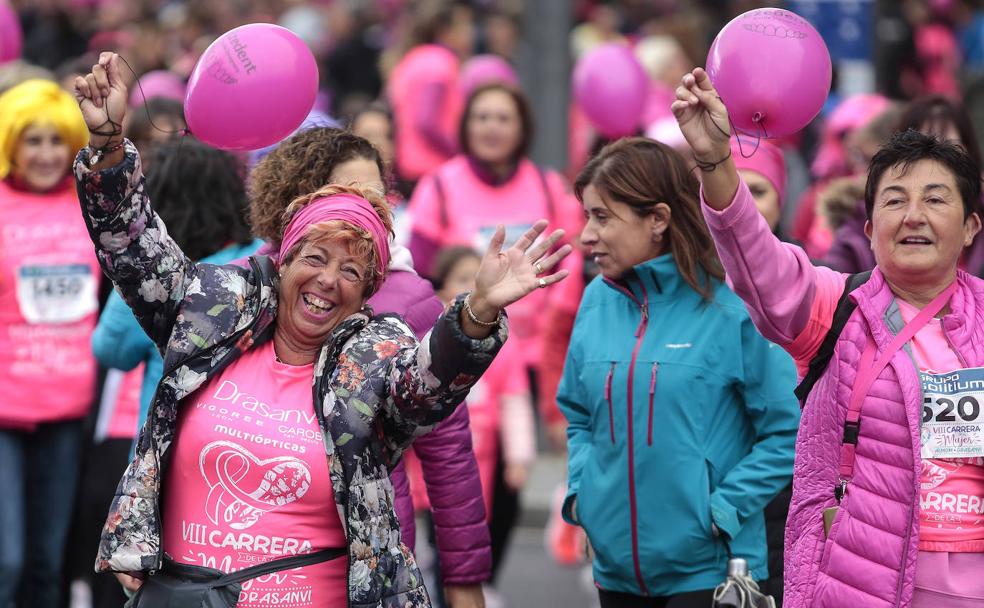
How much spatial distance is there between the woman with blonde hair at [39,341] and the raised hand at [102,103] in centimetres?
254

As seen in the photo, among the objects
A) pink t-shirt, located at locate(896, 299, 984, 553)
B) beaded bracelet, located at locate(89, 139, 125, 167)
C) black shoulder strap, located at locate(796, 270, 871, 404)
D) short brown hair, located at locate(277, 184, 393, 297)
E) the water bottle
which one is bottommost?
the water bottle

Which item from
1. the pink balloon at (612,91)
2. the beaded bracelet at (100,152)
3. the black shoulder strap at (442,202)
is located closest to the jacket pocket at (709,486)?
the beaded bracelet at (100,152)

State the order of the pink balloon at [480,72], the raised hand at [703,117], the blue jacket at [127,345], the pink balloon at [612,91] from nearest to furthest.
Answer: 1. the raised hand at [703,117]
2. the blue jacket at [127,345]
3. the pink balloon at [612,91]
4. the pink balloon at [480,72]

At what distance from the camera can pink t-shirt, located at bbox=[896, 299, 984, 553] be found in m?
3.74

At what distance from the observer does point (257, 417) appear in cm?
377

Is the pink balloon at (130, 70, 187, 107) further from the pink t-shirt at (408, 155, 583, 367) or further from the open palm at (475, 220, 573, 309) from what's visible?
the open palm at (475, 220, 573, 309)

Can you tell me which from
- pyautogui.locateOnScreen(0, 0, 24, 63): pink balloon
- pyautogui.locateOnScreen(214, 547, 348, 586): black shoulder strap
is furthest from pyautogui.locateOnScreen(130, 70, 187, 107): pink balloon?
pyautogui.locateOnScreen(214, 547, 348, 586): black shoulder strap

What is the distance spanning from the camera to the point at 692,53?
1205 centimetres

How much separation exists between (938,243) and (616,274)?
1230mm

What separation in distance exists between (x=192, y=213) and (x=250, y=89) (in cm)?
108

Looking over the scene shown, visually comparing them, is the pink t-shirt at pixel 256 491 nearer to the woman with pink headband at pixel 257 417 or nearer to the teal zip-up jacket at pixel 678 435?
the woman with pink headband at pixel 257 417

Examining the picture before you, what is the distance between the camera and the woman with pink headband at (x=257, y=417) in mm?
3697

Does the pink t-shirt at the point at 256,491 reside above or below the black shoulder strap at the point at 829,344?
below

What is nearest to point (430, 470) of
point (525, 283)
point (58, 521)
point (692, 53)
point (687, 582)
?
point (687, 582)
